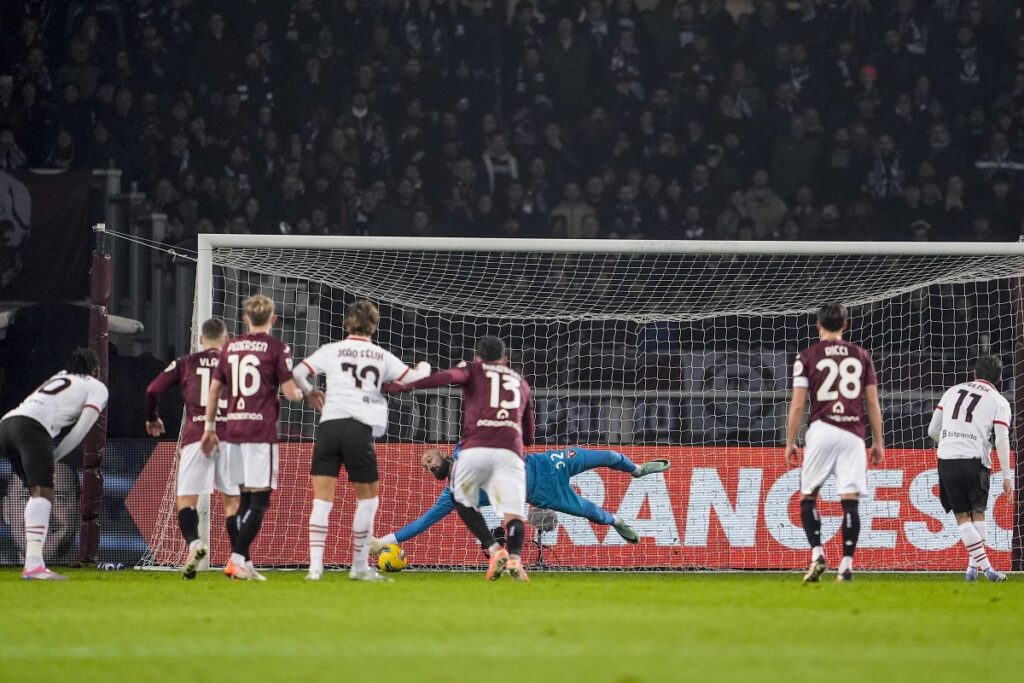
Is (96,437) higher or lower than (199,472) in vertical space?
higher

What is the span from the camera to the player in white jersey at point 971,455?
32.7 ft

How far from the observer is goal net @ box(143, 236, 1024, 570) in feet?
37.3

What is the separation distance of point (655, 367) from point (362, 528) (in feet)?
17.0

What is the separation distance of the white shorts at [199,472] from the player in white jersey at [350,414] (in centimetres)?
84

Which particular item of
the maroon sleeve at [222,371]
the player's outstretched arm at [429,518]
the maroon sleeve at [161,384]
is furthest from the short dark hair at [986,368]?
the maroon sleeve at [161,384]

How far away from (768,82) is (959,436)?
8946 mm

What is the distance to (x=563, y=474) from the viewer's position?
428 inches

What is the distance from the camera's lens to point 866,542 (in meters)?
11.5

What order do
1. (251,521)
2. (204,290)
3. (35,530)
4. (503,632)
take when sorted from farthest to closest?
(204,290) < (35,530) < (251,521) < (503,632)

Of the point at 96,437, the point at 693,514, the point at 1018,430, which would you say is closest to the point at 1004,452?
the point at 1018,430

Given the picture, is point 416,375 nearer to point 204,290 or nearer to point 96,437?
point 204,290

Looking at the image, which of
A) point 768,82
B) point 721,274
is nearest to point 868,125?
point 768,82

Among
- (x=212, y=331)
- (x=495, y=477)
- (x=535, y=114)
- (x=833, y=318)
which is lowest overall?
(x=495, y=477)

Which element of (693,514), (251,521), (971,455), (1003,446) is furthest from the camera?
(693,514)
